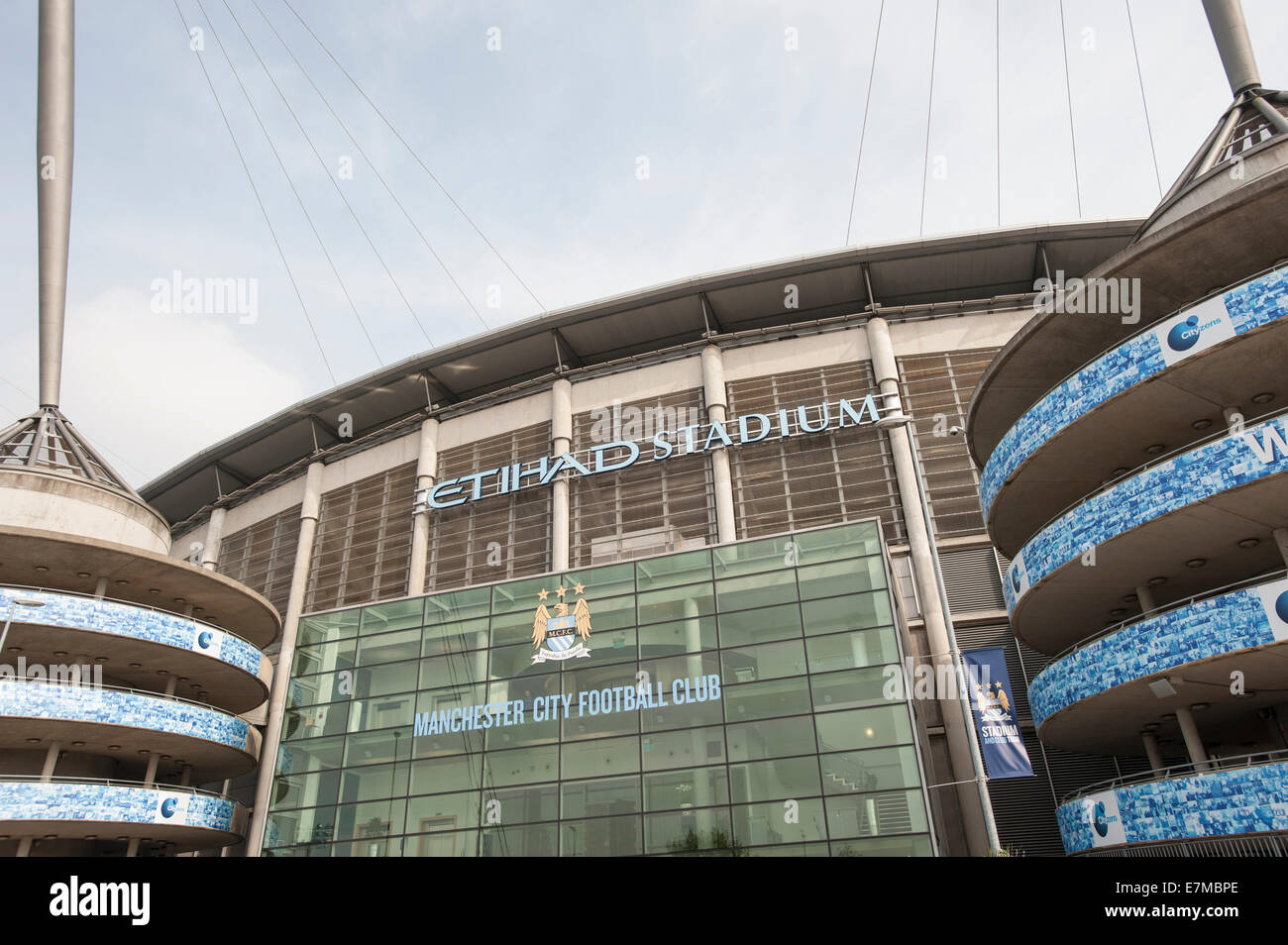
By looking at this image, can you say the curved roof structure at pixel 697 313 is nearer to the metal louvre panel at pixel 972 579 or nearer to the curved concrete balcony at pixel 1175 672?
the metal louvre panel at pixel 972 579

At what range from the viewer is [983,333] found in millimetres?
44562

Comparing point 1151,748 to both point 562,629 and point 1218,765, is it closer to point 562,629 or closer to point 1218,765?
point 1218,765

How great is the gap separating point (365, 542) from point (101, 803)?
63.6 ft

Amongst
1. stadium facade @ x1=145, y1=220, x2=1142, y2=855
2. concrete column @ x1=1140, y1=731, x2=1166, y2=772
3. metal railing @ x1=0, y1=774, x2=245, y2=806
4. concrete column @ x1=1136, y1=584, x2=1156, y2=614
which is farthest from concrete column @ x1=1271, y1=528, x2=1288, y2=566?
metal railing @ x1=0, y1=774, x2=245, y2=806

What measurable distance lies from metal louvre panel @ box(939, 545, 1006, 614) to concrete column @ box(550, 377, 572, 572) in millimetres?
17744

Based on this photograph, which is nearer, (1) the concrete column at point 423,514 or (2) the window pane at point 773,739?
(2) the window pane at point 773,739

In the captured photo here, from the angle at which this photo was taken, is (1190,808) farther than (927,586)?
No

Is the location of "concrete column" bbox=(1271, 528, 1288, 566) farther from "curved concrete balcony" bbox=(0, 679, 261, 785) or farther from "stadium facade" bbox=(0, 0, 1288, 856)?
"curved concrete balcony" bbox=(0, 679, 261, 785)

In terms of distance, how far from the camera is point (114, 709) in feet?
114

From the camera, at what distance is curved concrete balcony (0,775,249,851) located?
32.9 m

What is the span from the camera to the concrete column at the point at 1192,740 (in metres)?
24.1

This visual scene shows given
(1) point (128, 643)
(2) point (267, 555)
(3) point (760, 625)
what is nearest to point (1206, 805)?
(3) point (760, 625)

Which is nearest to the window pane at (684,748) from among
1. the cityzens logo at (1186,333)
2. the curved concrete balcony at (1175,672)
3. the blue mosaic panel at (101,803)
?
the curved concrete balcony at (1175,672)

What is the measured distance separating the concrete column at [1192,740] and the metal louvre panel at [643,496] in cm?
2122
